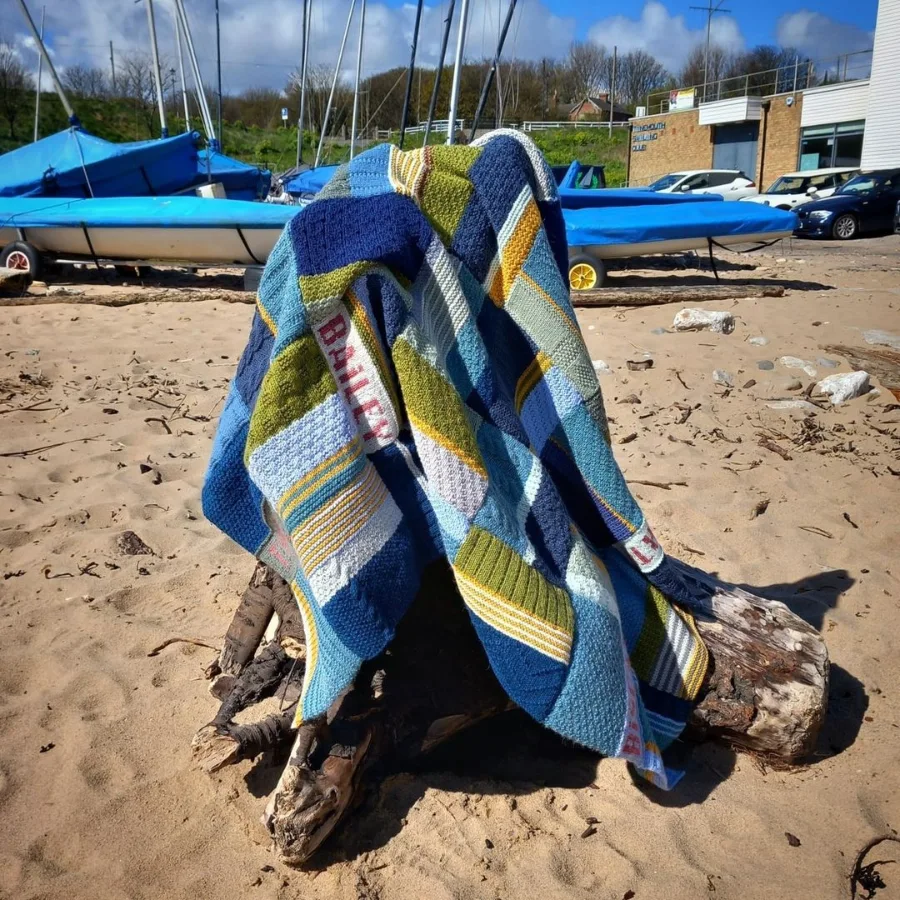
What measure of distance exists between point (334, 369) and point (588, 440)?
660 mm

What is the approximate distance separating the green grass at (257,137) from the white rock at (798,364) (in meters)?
27.6

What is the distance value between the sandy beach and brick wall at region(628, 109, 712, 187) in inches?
1321

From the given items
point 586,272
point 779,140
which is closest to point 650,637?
point 586,272

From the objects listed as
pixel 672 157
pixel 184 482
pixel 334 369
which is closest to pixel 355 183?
pixel 334 369

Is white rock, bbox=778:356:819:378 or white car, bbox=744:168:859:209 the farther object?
white car, bbox=744:168:859:209

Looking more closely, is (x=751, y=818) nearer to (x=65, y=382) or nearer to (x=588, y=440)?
(x=588, y=440)

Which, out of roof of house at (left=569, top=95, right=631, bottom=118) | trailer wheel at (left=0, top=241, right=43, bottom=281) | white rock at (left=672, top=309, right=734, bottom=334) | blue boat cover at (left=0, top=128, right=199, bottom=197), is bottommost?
white rock at (left=672, top=309, right=734, bottom=334)

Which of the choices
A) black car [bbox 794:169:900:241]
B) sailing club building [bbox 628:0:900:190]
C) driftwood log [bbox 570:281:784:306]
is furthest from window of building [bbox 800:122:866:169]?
driftwood log [bbox 570:281:784:306]

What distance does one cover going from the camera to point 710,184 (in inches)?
834

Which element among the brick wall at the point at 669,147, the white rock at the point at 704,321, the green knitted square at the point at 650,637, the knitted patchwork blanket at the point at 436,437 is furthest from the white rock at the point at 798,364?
the brick wall at the point at 669,147

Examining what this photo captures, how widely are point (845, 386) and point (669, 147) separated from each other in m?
35.4

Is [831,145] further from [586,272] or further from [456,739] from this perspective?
[456,739]

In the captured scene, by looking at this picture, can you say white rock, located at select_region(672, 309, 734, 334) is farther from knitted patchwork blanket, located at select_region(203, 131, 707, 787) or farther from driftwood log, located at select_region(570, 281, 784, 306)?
knitted patchwork blanket, located at select_region(203, 131, 707, 787)

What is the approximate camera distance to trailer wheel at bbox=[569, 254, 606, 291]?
30.4ft
